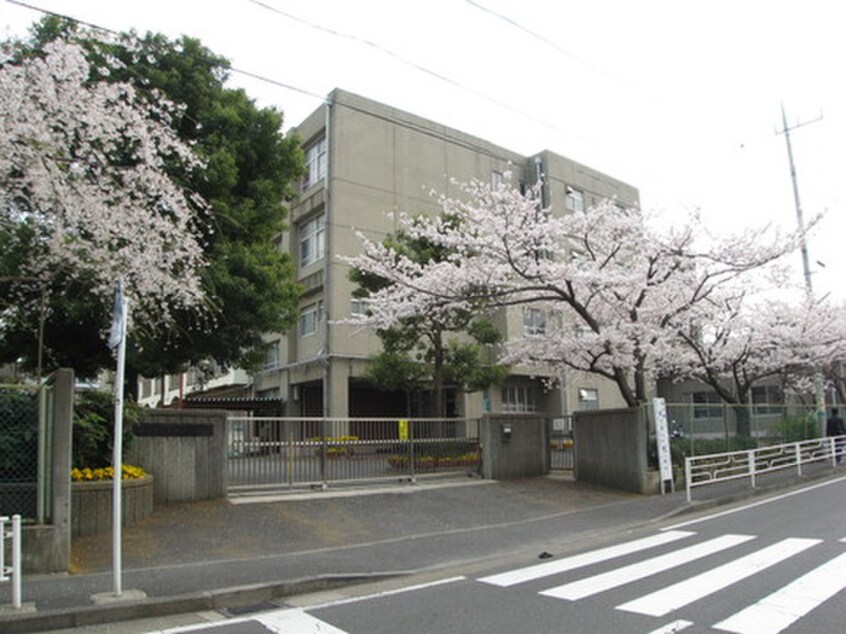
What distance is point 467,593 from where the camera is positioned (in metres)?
7.00

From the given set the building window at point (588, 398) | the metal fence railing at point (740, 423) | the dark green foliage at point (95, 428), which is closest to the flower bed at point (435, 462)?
the metal fence railing at point (740, 423)

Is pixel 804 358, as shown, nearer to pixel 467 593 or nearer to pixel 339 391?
pixel 339 391

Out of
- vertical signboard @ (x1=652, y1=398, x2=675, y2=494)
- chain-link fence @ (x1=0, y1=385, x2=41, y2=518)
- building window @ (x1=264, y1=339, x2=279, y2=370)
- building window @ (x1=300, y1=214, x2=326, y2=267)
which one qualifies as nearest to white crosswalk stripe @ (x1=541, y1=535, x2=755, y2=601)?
vertical signboard @ (x1=652, y1=398, x2=675, y2=494)

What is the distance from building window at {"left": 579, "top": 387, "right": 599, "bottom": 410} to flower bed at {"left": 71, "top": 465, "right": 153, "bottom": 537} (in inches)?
1143

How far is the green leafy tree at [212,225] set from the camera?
43.6 ft

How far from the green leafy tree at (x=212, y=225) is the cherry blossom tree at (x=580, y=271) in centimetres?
323

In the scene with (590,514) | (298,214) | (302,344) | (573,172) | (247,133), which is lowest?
(590,514)

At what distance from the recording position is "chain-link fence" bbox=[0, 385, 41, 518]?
26.0 ft

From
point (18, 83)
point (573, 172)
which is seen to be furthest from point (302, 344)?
point (18, 83)

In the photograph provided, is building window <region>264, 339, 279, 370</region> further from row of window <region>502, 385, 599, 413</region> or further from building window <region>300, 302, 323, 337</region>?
row of window <region>502, 385, 599, 413</region>

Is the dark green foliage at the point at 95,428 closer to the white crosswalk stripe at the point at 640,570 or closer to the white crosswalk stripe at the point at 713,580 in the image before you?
the white crosswalk stripe at the point at 640,570

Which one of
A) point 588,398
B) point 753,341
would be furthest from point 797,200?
point 588,398

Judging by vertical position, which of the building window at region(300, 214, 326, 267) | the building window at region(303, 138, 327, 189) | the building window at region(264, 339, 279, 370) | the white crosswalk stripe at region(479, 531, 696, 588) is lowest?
the white crosswalk stripe at region(479, 531, 696, 588)

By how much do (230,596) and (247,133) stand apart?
10817 millimetres
